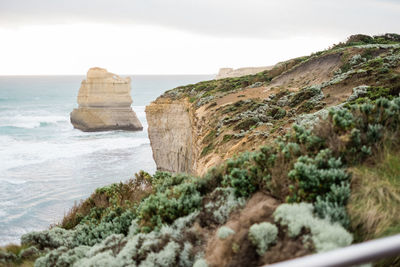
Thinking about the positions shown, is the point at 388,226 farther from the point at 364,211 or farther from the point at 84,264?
the point at 84,264

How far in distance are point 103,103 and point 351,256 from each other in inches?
2196

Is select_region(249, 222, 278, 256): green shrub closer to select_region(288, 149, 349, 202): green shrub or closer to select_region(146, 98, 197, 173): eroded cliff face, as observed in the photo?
select_region(288, 149, 349, 202): green shrub

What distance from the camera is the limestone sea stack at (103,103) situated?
2132 inches

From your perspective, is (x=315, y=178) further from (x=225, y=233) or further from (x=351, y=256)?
(x=351, y=256)

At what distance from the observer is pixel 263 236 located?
3.79 meters

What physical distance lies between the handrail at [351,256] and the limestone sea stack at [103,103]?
55.3 meters

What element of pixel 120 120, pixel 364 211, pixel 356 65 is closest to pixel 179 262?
pixel 364 211

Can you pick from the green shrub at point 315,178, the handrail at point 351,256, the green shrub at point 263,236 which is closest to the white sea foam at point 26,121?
the green shrub at point 315,178

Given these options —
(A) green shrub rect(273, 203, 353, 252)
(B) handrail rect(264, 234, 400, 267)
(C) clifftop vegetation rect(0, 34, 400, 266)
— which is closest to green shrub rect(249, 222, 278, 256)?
(C) clifftop vegetation rect(0, 34, 400, 266)

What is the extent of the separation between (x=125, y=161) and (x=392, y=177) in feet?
111

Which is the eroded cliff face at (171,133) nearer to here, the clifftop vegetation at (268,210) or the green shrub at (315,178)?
the clifftop vegetation at (268,210)

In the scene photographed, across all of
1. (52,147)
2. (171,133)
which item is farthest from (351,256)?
(52,147)

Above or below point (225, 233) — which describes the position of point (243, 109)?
above

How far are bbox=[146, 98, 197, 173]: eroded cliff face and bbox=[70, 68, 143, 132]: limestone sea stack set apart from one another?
29690mm
